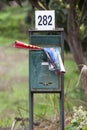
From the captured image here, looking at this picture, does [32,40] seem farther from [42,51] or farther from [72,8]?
[72,8]

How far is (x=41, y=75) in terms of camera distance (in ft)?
21.6

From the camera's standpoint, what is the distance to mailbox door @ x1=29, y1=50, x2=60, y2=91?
21.5 ft

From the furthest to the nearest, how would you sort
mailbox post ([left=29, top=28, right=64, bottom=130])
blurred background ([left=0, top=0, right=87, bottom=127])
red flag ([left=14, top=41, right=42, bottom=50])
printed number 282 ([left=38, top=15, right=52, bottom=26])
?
blurred background ([left=0, top=0, right=87, bottom=127]) < printed number 282 ([left=38, top=15, right=52, bottom=26]) < mailbox post ([left=29, top=28, right=64, bottom=130]) < red flag ([left=14, top=41, right=42, bottom=50])

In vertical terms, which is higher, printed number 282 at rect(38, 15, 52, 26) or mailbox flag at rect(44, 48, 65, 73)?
printed number 282 at rect(38, 15, 52, 26)

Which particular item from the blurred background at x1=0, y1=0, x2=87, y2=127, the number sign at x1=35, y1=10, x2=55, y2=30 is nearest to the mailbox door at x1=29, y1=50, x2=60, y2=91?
the number sign at x1=35, y1=10, x2=55, y2=30

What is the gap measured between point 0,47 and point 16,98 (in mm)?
13568

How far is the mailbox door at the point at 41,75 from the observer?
21.5ft

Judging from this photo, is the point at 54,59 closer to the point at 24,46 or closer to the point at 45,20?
the point at 24,46

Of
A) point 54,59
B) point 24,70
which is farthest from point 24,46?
point 24,70

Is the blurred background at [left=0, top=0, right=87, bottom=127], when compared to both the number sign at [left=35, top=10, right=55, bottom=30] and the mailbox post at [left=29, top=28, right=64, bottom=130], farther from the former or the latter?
the number sign at [left=35, top=10, right=55, bottom=30]

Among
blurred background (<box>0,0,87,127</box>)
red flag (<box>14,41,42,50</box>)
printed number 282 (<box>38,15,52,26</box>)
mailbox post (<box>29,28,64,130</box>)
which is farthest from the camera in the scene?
blurred background (<box>0,0,87,127</box>)

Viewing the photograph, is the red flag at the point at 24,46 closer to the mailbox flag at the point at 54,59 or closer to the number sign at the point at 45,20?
the mailbox flag at the point at 54,59

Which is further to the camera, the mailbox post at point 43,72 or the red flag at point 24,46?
the mailbox post at point 43,72

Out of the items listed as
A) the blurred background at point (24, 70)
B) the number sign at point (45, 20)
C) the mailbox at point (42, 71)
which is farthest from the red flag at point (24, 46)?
the blurred background at point (24, 70)
